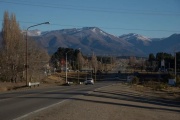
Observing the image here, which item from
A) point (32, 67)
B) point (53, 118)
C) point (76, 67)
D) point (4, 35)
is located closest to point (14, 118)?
point (53, 118)

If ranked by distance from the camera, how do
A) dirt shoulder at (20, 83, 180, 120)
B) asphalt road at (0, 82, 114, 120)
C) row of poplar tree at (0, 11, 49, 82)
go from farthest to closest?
row of poplar tree at (0, 11, 49, 82)
asphalt road at (0, 82, 114, 120)
dirt shoulder at (20, 83, 180, 120)

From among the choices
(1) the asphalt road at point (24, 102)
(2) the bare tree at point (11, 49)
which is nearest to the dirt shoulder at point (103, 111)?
(1) the asphalt road at point (24, 102)

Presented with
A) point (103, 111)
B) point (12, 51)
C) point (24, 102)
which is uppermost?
point (12, 51)

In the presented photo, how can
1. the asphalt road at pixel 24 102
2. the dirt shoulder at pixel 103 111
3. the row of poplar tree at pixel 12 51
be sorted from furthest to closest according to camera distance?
the row of poplar tree at pixel 12 51, the asphalt road at pixel 24 102, the dirt shoulder at pixel 103 111

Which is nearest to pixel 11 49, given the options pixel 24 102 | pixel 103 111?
pixel 24 102

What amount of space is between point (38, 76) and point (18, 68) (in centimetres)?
876

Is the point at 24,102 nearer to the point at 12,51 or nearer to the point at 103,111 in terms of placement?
the point at 103,111

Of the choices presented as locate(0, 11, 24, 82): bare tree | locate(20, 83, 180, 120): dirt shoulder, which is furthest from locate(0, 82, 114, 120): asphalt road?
locate(0, 11, 24, 82): bare tree

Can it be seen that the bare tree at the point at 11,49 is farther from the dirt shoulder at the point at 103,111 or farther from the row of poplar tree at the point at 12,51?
the dirt shoulder at the point at 103,111

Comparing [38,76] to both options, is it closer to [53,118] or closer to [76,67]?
[53,118]

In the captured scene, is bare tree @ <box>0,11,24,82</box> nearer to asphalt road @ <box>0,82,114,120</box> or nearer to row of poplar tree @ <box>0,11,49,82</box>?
row of poplar tree @ <box>0,11,49,82</box>

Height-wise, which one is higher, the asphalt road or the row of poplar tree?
the row of poplar tree

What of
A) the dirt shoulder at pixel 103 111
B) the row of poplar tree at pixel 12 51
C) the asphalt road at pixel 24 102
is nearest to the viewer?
the dirt shoulder at pixel 103 111

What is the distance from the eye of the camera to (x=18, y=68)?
7200 cm
